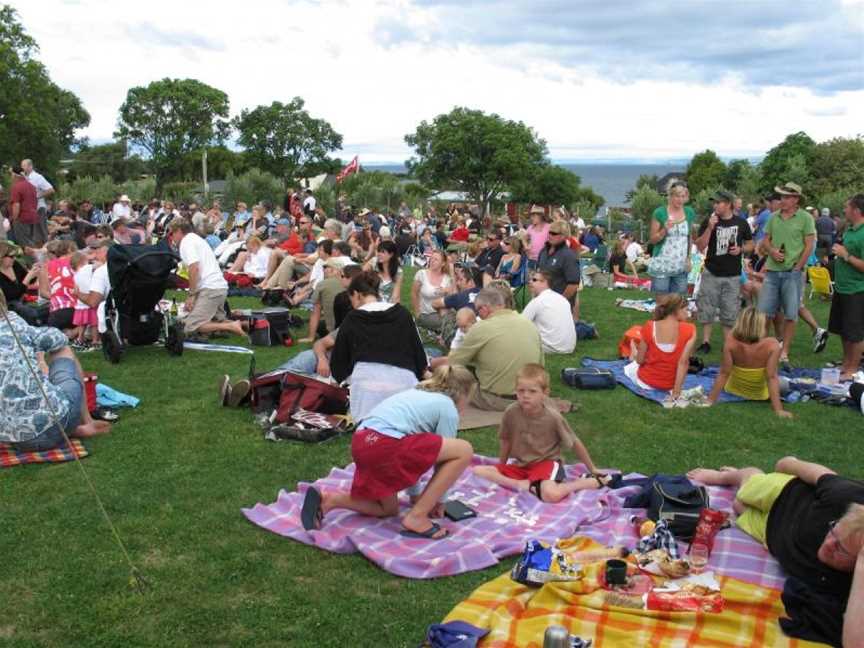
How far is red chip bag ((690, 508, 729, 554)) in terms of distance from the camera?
435cm

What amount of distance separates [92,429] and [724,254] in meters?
6.54

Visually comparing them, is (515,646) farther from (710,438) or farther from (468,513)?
(710,438)

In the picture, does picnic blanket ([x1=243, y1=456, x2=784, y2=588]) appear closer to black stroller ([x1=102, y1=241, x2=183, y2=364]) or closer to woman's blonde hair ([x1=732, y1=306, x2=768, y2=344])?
woman's blonde hair ([x1=732, y1=306, x2=768, y2=344])

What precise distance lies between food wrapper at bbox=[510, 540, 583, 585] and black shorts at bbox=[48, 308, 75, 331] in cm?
731

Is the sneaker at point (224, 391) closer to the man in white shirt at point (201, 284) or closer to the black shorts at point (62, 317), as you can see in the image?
the man in white shirt at point (201, 284)

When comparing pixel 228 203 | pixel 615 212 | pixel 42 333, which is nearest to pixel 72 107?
pixel 228 203

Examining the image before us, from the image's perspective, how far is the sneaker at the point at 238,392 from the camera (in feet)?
22.9

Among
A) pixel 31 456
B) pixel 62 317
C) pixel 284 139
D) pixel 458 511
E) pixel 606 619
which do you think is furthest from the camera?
pixel 284 139

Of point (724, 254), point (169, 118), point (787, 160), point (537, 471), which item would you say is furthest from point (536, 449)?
point (169, 118)

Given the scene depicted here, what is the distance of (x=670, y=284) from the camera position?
928cm

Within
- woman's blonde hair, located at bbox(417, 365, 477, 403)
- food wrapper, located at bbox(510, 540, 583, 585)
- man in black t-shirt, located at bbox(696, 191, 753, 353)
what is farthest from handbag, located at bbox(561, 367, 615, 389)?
food wrapper, located at bbox(510, 540, 583, 585)

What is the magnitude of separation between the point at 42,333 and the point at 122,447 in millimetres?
1061

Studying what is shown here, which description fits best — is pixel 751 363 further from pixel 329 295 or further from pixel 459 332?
pixel 329 295

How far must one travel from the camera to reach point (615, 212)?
35.4 m
